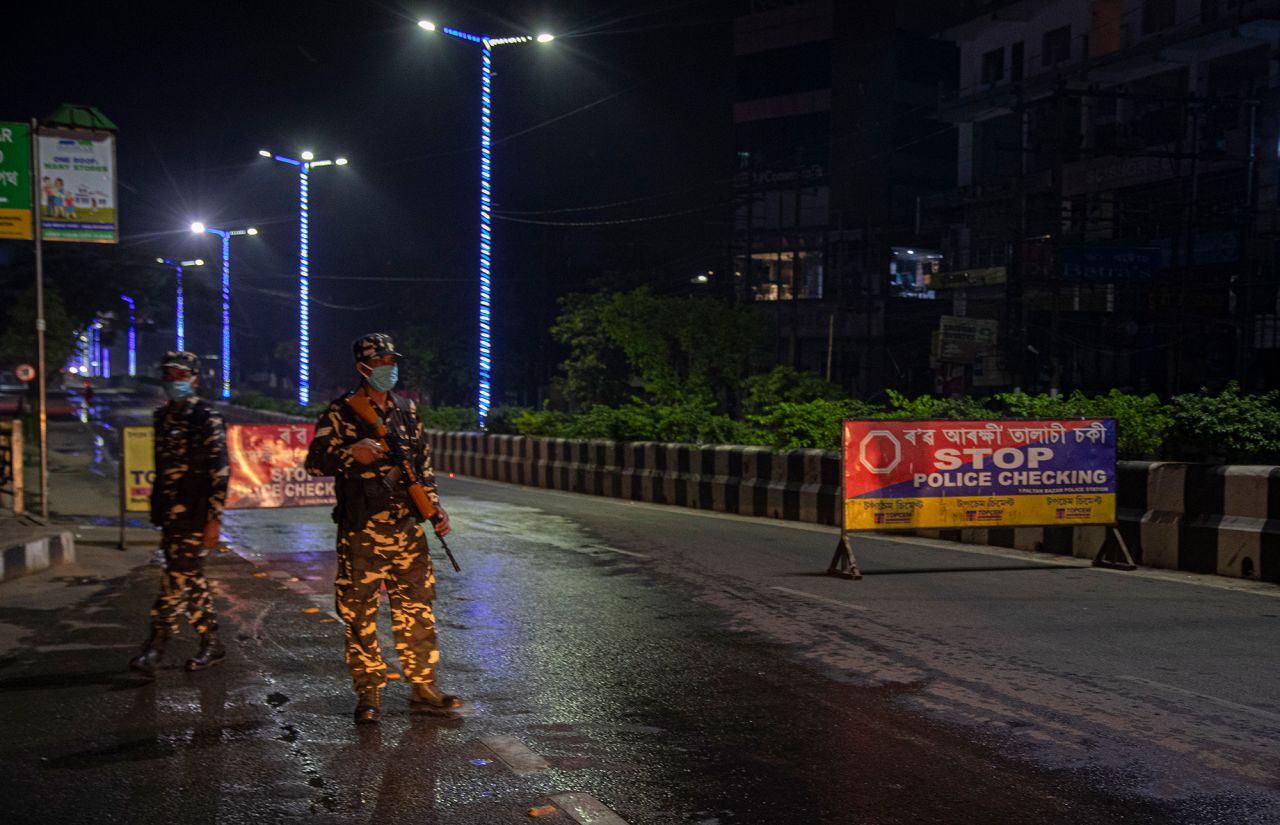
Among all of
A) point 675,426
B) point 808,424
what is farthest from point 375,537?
point 675,426

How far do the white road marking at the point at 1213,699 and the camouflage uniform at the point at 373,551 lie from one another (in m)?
3.90

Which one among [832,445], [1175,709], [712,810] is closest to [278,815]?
[712,810]

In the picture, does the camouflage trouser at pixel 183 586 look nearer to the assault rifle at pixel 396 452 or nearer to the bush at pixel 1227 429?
the assault rifle at pixel 396 452

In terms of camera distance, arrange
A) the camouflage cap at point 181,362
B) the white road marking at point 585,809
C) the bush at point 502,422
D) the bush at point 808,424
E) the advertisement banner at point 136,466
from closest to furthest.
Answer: the white road marking at point 585,809 < the camouflage cap at point 181,362 < the advertisement banner at point 136,466 < the bush at point 808,424 < the bush at point 502,422

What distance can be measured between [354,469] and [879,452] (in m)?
6.36

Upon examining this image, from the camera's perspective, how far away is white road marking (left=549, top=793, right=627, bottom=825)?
4.27 metres

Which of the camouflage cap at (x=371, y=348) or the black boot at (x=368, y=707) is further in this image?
the camouflage cap at (x=371, y=348)

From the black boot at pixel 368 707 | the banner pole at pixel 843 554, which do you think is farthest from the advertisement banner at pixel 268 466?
the black boot at pixel 368 707

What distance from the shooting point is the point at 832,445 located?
1620cm

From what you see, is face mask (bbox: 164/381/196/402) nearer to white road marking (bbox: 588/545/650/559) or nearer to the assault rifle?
the assault rifle

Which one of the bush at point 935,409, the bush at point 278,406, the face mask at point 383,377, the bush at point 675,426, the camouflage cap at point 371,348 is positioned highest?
the camouflage cap at point 371,348

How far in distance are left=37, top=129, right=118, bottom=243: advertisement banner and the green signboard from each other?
16 centimetres

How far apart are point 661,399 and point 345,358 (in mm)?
56041

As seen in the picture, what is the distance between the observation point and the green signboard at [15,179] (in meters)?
15.0
